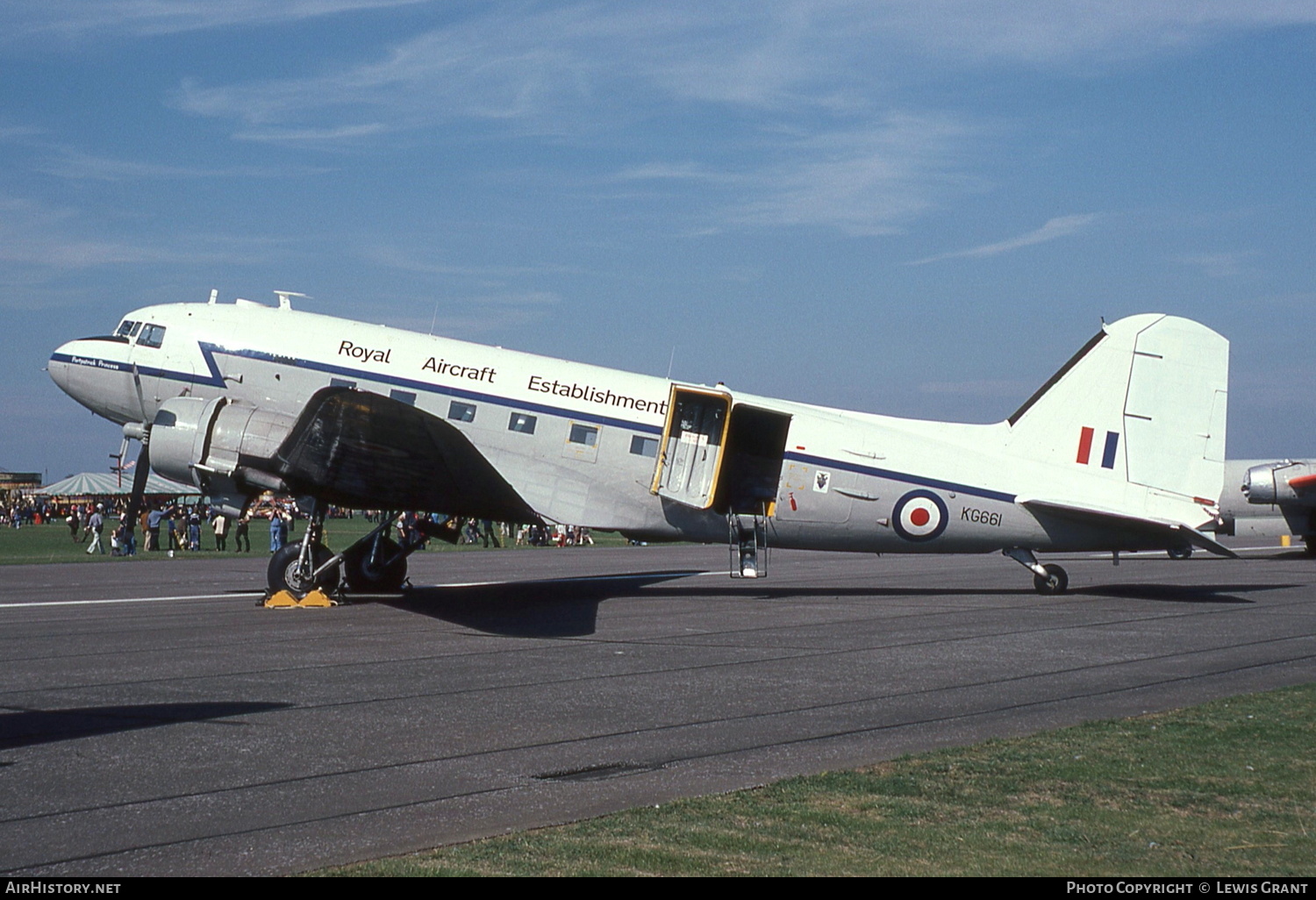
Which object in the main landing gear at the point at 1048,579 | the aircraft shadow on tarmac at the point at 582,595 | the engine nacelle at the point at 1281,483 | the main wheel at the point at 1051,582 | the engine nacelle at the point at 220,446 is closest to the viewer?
the aircraft shadow on tarmac at the point at 582,595

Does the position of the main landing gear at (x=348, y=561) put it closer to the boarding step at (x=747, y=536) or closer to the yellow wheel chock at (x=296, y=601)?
the yellow wheel chock at (x=296, y=601)

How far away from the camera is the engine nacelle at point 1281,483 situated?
3866 centimetres

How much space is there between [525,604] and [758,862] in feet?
45.7

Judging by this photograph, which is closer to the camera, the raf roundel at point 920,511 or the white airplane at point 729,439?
the white airplane at point 729,439

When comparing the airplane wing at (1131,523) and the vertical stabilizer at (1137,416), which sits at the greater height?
the vertical stabilizer at (1137,416)

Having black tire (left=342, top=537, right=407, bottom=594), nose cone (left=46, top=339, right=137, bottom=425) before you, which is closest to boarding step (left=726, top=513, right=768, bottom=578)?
black tire (left=342, top=537, right=407, bottom=594)

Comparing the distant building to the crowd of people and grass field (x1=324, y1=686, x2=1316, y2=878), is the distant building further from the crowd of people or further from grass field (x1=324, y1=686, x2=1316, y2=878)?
grass field (x1=324, y1=686, x2=1316, y2=878)

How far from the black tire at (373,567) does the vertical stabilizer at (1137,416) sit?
35.6ft

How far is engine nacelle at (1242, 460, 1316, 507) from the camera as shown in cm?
3866

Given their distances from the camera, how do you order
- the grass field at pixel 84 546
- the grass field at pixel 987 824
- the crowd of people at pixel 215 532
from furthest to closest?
the grass field at pixel 84 546 → the crowd of people at pixel 215 532 → the grass field at pixel 987 824

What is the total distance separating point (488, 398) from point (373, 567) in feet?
11.7

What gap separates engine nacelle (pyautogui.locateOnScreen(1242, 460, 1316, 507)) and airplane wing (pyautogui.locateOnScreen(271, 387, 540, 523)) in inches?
1178

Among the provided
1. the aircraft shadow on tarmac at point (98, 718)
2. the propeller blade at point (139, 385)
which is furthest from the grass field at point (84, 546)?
the aircraft shadow on tarmac at point (98, 718)
